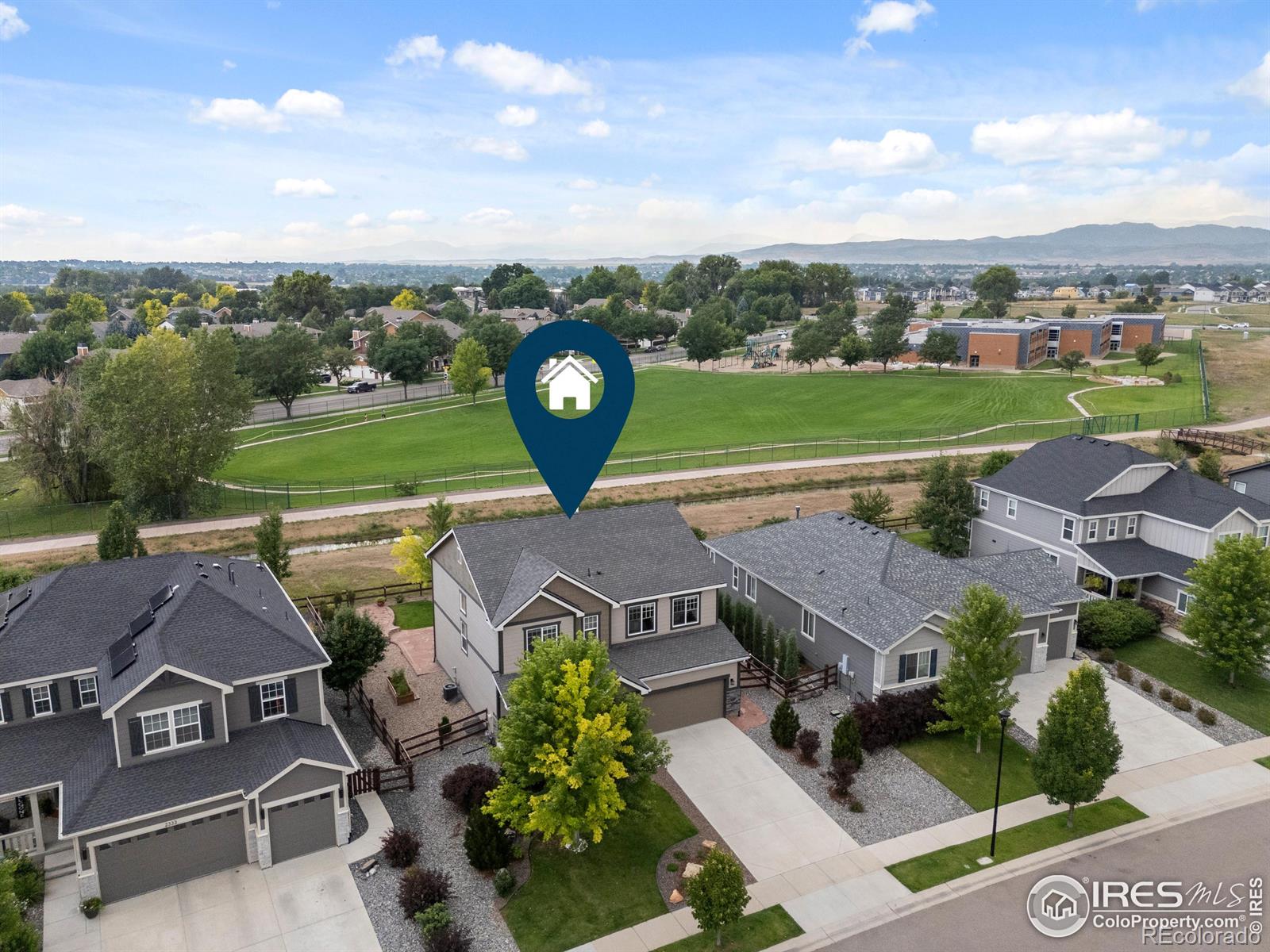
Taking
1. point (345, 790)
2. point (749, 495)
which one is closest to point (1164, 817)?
point (345, 790)

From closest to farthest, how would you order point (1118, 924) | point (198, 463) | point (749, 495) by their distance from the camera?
point (1118, 924) < point (198, 463) < point (749, 495)

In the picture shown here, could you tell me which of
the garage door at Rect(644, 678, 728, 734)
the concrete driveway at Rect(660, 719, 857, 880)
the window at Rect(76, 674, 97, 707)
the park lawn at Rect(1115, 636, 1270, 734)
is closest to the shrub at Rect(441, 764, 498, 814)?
the concrete driveway at Rect(660, 719, 857, 880)

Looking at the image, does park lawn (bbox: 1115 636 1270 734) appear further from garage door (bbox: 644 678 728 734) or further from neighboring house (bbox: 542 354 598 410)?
neighboring house (bbox: 542 354 598 410)

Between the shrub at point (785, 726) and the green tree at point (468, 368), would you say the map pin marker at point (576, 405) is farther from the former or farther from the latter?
the green tree at point (468, 368)

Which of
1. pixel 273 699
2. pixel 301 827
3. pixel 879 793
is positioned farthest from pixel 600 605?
pixel 301 827

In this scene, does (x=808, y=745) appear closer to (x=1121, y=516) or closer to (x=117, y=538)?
(x=1121, y=516)

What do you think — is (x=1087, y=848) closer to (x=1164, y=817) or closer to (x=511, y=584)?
(x=1164, y=817)
